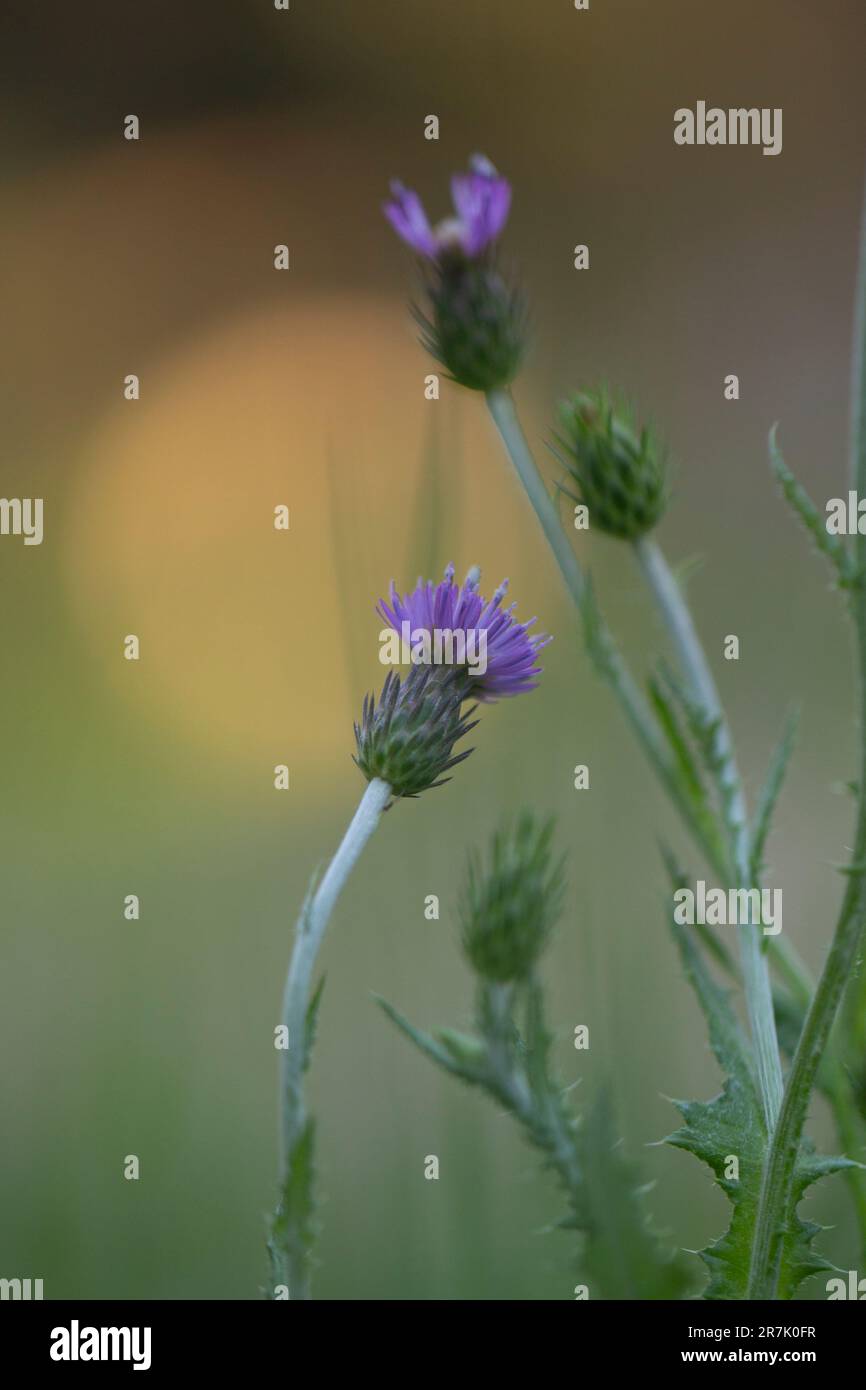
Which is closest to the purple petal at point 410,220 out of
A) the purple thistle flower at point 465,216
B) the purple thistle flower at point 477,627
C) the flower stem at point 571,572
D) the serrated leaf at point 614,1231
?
the purple thistle flower at point 465,216

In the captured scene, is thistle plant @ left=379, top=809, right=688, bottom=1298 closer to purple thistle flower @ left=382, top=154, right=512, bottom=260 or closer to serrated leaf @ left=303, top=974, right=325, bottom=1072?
serrated leaf @ left=303, top=974, right=325, bottom=1072

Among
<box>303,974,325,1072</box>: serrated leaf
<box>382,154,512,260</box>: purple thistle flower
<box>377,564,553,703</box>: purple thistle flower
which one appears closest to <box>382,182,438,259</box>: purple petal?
<box>382,154,512,260</box>: purple thistle flower

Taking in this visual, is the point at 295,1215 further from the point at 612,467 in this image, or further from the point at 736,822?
the point at 612,467

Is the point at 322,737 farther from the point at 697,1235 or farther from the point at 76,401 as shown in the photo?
the point at 697,1235

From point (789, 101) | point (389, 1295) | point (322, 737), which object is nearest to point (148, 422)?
point (322, 737)

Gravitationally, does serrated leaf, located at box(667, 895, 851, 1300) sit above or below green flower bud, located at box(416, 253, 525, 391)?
below

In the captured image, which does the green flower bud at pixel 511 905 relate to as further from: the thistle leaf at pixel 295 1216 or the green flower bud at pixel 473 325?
the green flower bud at pixel 473 325

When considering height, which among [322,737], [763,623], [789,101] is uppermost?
[789,101]
